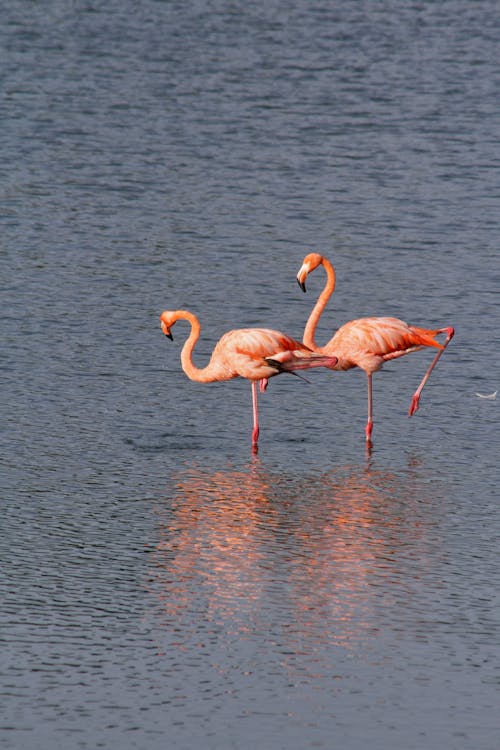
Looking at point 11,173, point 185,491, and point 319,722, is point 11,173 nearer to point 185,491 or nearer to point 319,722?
point 185,491

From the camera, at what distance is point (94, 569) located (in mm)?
8609

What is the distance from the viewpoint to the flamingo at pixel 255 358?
1173 cm

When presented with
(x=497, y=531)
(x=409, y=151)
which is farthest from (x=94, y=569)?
(x=409, y=151)

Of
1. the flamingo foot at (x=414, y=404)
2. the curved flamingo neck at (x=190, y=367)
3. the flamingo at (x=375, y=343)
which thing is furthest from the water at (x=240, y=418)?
the flamingo at (x=375, y=343)

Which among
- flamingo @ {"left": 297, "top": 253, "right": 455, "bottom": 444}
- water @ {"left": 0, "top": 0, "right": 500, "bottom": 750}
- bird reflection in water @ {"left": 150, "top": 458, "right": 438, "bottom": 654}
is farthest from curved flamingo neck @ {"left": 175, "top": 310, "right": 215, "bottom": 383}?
bird reflection in water @ {"left": 150, "top": 458, "right": 438, "bottom": 654}

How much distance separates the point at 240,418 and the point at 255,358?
536mm

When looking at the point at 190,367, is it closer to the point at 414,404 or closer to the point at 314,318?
the point at 314,318

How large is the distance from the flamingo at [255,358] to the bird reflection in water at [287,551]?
3.74ft

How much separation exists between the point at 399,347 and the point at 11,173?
8.19 metres

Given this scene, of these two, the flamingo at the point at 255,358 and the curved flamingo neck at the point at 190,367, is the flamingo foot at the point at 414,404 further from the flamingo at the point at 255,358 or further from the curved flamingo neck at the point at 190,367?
the curved flamingo neck at the point at 190,367

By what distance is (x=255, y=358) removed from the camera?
462 inches

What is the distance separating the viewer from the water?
23.7 ft

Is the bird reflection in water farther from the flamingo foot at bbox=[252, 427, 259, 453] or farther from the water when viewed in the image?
the flamingo foot at bbox=[252, 427, 259, 453]

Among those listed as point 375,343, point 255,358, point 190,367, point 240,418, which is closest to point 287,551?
point 255,358
